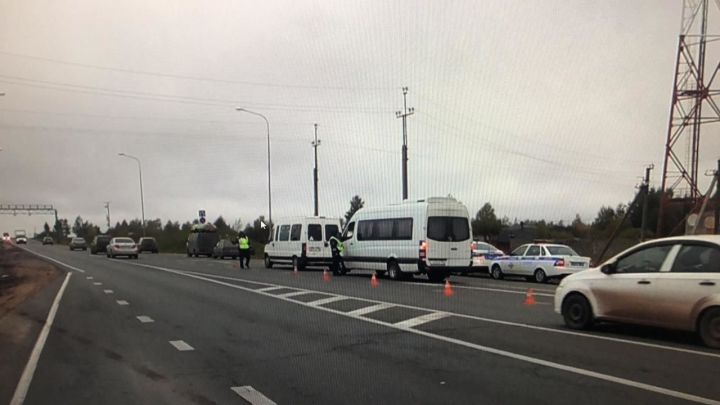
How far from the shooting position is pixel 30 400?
22.3ft

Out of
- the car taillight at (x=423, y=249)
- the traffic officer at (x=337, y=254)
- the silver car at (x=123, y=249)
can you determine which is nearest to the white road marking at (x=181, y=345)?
the car taillight at (x=423, y=249)

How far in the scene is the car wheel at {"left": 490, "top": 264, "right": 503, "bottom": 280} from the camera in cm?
2611

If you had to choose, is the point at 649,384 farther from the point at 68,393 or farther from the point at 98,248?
the point at 98,248

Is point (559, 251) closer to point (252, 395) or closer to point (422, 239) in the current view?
point (422, 239)

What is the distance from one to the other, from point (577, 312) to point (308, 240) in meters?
19.1

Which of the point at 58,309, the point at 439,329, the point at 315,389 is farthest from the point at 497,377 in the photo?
the point at 58,309

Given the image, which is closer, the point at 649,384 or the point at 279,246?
the point at 649,384

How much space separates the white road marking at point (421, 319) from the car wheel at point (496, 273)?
43.7 feet

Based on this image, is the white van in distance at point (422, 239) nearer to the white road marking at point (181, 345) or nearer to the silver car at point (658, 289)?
the silver car at point (658, 289)

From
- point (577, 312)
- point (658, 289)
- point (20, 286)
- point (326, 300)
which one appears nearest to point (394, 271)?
point (326, 300)

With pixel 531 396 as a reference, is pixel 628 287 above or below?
above

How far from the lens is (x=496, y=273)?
26.3 metres

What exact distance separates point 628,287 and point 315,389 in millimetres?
5659

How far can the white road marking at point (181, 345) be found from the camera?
957 centimetres
